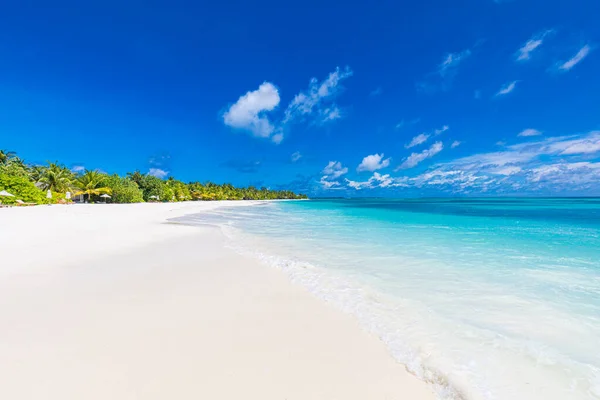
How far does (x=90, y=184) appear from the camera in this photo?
49000mm

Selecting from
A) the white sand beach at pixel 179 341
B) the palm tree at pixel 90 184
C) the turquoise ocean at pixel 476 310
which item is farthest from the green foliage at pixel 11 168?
the turquoise ocean at pixel 476 310

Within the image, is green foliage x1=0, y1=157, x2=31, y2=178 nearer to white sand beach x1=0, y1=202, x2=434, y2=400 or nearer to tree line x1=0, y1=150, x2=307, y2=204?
tree line x1=0, y1=150, x2=307, y2=204

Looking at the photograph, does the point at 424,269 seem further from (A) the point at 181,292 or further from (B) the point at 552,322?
(A) the point at 181,292

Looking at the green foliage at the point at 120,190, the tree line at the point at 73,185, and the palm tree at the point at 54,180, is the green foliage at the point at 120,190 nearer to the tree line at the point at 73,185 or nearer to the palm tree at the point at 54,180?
the tree line at the point at 73,185

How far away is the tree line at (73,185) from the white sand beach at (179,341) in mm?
38606

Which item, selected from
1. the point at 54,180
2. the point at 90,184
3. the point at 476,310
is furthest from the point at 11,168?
the point at 476,310

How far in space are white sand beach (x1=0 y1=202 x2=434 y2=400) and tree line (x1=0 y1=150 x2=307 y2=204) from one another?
3861cm

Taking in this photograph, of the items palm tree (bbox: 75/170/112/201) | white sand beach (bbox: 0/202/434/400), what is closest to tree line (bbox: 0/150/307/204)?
palm tree (bbox: 75/170/112/201)

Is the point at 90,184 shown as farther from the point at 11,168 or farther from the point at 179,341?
the point at 179,341

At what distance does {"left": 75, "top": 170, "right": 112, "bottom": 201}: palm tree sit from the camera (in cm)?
4881

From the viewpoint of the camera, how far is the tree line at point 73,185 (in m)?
34.2

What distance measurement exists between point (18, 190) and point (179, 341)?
4411cm

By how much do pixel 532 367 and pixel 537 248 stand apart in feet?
32.0

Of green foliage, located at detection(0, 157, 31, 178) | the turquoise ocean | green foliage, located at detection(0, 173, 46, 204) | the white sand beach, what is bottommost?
the turquoise ocean
